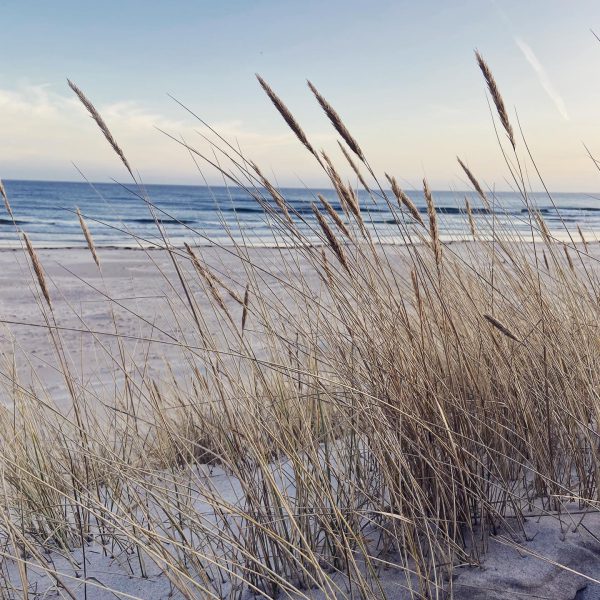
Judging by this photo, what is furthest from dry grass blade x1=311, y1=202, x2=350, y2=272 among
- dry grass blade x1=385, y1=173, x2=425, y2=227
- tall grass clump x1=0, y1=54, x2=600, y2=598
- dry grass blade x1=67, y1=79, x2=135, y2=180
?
dry grass blade x1=67, y1=79, x2=135, y2=180

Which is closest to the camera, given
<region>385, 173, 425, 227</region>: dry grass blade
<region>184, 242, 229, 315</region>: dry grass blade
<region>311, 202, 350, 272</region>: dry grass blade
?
<region>311, 202, 350, 272</region>: dry grass blade

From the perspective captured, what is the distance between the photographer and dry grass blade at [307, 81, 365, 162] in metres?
1.48

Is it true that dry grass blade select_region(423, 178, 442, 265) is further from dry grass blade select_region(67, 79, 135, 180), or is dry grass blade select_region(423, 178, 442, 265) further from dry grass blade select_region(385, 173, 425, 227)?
dry grass blade select_region(67, 79, 135, 180)

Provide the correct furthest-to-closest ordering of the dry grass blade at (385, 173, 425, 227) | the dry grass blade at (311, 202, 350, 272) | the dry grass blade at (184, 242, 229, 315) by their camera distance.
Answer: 1. the dry grass blade at (385, 173, 425, 227)
2. the dry grass blade at (184, 242, 229, 315)
3. the dry grass blade at (311, 202, 350, 272)

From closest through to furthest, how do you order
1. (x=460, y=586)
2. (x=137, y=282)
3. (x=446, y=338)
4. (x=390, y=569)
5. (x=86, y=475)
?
(x=460, y=586) < (x=390, y=569) < (x=446, y=338) < (x=86, y=475) < (x=137, y=282)

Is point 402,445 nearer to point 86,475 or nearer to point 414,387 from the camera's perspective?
point 414,387

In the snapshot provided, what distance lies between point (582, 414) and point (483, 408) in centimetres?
28

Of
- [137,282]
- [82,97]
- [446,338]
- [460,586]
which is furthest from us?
[137,282]

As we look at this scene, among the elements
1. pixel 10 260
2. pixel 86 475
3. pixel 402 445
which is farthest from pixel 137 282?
pixel 402 445

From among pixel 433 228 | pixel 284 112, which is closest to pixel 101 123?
pixel 284 112

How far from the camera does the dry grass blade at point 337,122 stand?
4.86 feet

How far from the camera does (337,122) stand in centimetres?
148

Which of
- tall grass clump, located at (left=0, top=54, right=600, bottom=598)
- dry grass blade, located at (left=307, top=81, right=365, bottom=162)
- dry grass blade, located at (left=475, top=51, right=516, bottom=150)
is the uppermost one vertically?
dry grass blade, located at (left=475, top=51, right=516, bottom=150)

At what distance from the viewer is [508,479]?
5.15ft
